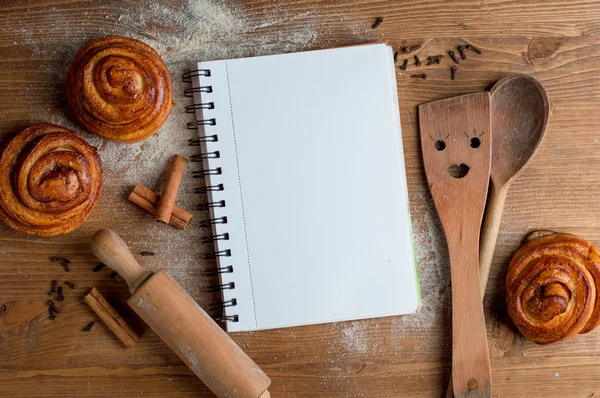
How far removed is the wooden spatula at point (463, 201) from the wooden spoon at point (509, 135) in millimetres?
33

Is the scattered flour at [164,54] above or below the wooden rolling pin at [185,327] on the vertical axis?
above

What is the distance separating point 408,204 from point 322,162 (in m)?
0.22

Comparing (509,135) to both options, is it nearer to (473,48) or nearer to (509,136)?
(509,136)

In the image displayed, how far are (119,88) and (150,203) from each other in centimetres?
26

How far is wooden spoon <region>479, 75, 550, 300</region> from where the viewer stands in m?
1.48

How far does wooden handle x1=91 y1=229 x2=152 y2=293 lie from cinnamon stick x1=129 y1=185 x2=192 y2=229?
11 centimetres

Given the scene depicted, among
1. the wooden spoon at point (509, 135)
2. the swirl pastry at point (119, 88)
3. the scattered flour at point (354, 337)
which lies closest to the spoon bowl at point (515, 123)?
the wooden spoon at point (509, 135)

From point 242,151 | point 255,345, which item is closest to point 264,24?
point 242,151

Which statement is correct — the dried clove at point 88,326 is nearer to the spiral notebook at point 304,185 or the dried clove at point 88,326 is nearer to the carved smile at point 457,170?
the spiral notebook at point 304,185

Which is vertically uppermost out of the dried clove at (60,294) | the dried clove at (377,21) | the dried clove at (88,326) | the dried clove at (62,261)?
the dried clove at (377,21)

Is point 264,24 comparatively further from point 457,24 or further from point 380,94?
point 457,24

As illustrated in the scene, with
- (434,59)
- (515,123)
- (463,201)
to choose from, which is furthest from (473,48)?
(463,201)

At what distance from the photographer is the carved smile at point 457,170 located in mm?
1486

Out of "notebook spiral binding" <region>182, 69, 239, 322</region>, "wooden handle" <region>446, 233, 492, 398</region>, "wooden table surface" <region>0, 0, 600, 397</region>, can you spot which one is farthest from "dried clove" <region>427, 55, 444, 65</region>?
"notebook spiral binding" <region>182, 69, 239, 322</region>
